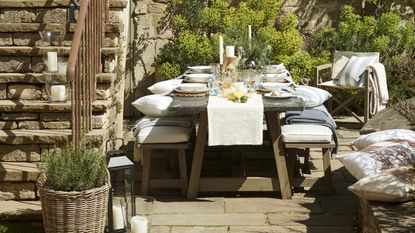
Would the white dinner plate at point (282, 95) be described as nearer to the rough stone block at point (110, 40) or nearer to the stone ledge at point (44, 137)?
the stone ledge at point (44, 137)

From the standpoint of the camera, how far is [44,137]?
17.4 ft

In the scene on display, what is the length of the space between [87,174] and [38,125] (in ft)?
4.12

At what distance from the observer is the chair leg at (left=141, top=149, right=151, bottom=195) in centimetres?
571

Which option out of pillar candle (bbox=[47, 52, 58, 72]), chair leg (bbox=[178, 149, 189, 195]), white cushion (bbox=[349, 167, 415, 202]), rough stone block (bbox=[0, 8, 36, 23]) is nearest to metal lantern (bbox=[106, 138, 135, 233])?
chair leg (bbox=[178, 149, 189, 195])

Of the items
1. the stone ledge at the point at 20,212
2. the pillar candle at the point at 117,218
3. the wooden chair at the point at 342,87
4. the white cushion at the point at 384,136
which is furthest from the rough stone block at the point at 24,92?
the wooden chair at the point at 342,87

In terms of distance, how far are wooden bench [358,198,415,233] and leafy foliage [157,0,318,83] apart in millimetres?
4210

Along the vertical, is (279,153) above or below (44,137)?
below

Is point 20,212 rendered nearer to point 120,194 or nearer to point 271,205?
point 120,194

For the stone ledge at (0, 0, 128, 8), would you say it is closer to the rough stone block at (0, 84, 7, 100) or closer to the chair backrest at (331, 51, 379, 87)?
the rough stone block at (0, 84, 7, 100)

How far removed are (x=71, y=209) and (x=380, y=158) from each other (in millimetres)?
1791

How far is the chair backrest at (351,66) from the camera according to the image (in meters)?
8.17

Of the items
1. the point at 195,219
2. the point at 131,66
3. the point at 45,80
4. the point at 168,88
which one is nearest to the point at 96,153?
the point at 195,219

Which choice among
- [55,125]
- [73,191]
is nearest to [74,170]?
[73,191]

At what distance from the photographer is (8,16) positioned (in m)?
6.42
